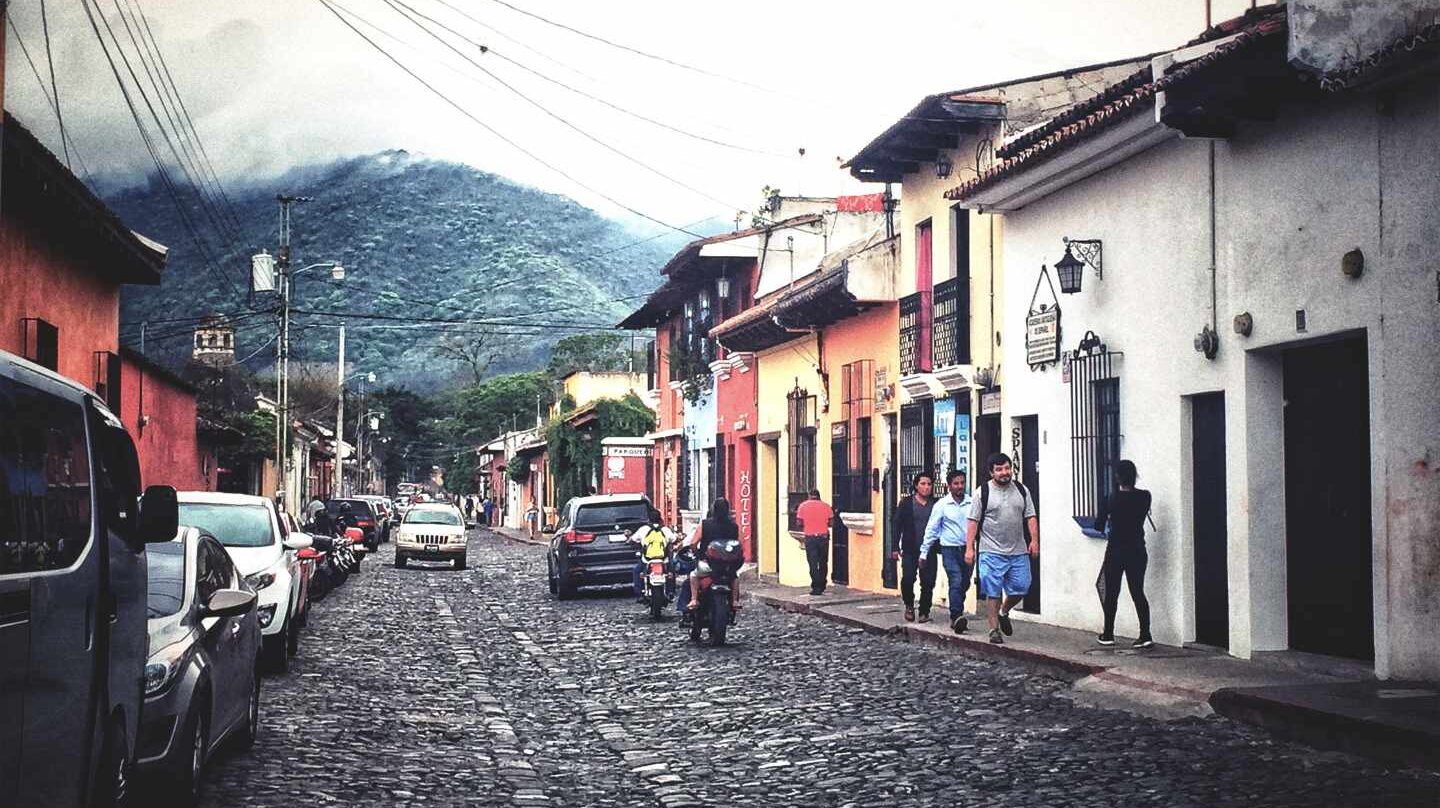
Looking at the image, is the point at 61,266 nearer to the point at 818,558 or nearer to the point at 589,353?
the point at 818,558

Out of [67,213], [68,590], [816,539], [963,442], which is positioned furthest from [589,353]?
[68,590]

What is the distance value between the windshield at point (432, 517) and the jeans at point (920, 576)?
71.9 feet

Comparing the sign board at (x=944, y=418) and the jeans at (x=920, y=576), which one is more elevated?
the sign board at (x=944, y=418)

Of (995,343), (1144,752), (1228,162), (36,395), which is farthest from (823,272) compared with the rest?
(36,395)

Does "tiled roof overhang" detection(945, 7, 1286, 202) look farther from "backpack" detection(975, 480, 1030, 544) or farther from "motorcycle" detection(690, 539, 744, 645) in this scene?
"motorcycle" detection(690, 539, 744, 645)

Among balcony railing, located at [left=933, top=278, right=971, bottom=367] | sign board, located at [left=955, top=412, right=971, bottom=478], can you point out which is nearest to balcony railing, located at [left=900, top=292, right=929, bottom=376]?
balcony railing, located at [left=933, top=278, right=971, bottom=367]

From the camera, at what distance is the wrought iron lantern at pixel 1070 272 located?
16.6m

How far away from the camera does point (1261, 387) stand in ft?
44.1

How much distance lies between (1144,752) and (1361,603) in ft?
12.2

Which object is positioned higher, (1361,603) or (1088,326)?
(1088,326)

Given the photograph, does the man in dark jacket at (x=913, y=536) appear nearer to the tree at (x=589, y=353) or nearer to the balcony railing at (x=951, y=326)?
the balcony railing at (x=951, y=326)

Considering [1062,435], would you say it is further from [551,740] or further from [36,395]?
[36,395]

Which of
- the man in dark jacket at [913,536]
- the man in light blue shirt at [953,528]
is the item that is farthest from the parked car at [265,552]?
the man in dark jacket at [913,536]

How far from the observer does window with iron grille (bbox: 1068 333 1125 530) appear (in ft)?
53.5
